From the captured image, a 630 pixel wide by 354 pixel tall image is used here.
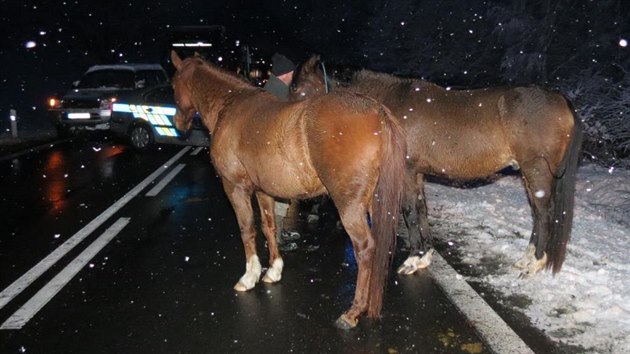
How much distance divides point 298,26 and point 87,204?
70.6 meters

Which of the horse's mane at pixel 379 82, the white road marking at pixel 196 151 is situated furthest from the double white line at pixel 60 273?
the white road marking at pixel 196 151

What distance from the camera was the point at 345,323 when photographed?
430cm

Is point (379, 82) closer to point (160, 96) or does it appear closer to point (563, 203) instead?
point (563, 203)

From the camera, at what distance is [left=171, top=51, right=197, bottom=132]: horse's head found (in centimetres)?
553

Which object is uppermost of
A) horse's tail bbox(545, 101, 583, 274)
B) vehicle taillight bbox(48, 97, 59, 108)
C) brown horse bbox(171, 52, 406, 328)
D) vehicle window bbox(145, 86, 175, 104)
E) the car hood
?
brown horse bbox(171, 52, 406, 328)

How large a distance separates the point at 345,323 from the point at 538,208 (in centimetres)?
252

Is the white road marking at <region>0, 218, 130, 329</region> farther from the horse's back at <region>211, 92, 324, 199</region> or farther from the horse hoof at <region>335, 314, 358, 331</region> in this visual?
the horse hoof at <region>335, 314, 358, 331</region>

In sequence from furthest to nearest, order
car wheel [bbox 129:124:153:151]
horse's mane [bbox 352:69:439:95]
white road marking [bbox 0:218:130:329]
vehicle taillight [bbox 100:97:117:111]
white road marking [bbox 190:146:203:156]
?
1. vehicle taillight [bbox 100:97:117:111]
2. car wheel [bbox 129:124:153:151]
3. white road marking [bbox 190:146:203:156]
4. horse's mane [bbox 352:69:439:95]
5. white road marking [bbox 0:218:130:329]

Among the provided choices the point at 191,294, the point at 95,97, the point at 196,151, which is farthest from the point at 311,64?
the point at 95,97

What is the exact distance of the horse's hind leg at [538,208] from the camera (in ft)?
17.3

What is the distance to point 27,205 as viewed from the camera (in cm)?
870

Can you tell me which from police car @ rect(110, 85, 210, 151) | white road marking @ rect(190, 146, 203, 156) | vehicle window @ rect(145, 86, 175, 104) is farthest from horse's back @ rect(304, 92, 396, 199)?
vehicle window @ rect(145, 86, 175, 104)

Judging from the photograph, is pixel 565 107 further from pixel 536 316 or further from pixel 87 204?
pixel 87 204

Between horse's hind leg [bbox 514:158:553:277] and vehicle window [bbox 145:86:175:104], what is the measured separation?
1092cm
